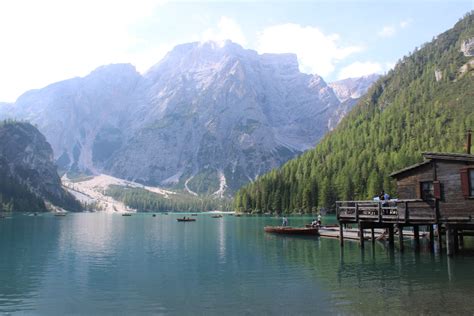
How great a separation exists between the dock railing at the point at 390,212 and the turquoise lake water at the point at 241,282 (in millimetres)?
4220

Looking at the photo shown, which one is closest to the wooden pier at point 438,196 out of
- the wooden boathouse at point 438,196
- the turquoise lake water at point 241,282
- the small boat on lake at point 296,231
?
the wooden boathouse at point 438,196

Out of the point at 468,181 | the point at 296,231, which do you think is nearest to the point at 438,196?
the point at 468,181

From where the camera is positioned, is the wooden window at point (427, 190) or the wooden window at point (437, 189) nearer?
the wooden window at point (437, 189)

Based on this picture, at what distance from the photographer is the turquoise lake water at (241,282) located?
26.9 meters

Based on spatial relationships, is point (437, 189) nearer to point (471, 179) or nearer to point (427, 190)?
point (427, 190)

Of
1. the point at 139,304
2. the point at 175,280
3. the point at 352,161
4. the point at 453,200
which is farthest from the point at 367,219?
the point at 352,161

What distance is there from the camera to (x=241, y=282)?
35469 millimetres

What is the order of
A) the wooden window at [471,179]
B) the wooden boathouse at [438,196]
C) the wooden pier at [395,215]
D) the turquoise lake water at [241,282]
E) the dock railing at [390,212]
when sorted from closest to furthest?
the turquoise lake water at [241,282] → the wooden window at [471,179] → the wooden boathouse at [438,196] → the dock railing at [390,212] → the wooden pier at [395,215]

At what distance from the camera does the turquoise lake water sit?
2692 centimetres

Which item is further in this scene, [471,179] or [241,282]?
[471,179]

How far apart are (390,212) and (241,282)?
81.9 ft

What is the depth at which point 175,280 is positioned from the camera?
37281 mm

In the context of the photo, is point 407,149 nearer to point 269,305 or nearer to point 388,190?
point 388,190

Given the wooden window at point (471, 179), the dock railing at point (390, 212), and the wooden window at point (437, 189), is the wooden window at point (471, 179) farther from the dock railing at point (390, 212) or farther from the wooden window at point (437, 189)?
the dock railing at point (390, 212)
